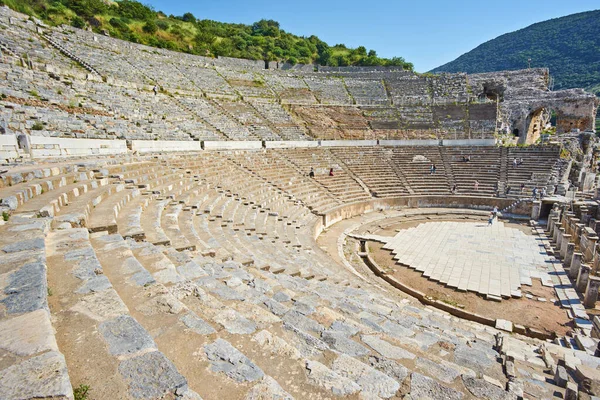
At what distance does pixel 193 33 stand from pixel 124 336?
153 ft

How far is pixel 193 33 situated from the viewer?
4053cm

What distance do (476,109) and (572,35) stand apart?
88081 mm

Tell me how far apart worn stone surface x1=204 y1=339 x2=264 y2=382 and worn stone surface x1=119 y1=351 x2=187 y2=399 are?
352 mm

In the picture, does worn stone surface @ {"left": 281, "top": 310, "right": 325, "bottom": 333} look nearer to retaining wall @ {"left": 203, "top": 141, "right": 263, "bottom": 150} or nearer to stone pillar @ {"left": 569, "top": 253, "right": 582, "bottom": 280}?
stone pillar @ {"left": 569, "top": 253, "right": 582, "bottom": 280}

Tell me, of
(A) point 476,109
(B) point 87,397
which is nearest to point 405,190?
(A) point 476,109

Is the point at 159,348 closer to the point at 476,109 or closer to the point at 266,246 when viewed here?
the point at 266,246

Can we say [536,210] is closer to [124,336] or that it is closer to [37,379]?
[124,336]

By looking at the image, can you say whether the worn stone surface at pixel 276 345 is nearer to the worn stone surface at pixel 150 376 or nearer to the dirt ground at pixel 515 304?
the worn stone surface at pixel 150 376

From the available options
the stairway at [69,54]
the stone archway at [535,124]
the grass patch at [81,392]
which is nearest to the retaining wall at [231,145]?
the stairway at [69,54]

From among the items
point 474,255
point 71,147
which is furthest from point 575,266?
point 71,147

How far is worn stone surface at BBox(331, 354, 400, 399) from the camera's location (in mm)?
2191

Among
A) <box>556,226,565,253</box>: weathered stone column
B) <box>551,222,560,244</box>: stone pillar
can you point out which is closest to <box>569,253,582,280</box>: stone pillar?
<box>556,226,565,253</box>: weathered stone column

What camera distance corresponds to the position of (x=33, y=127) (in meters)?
9.88

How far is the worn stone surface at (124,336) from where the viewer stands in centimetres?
197
